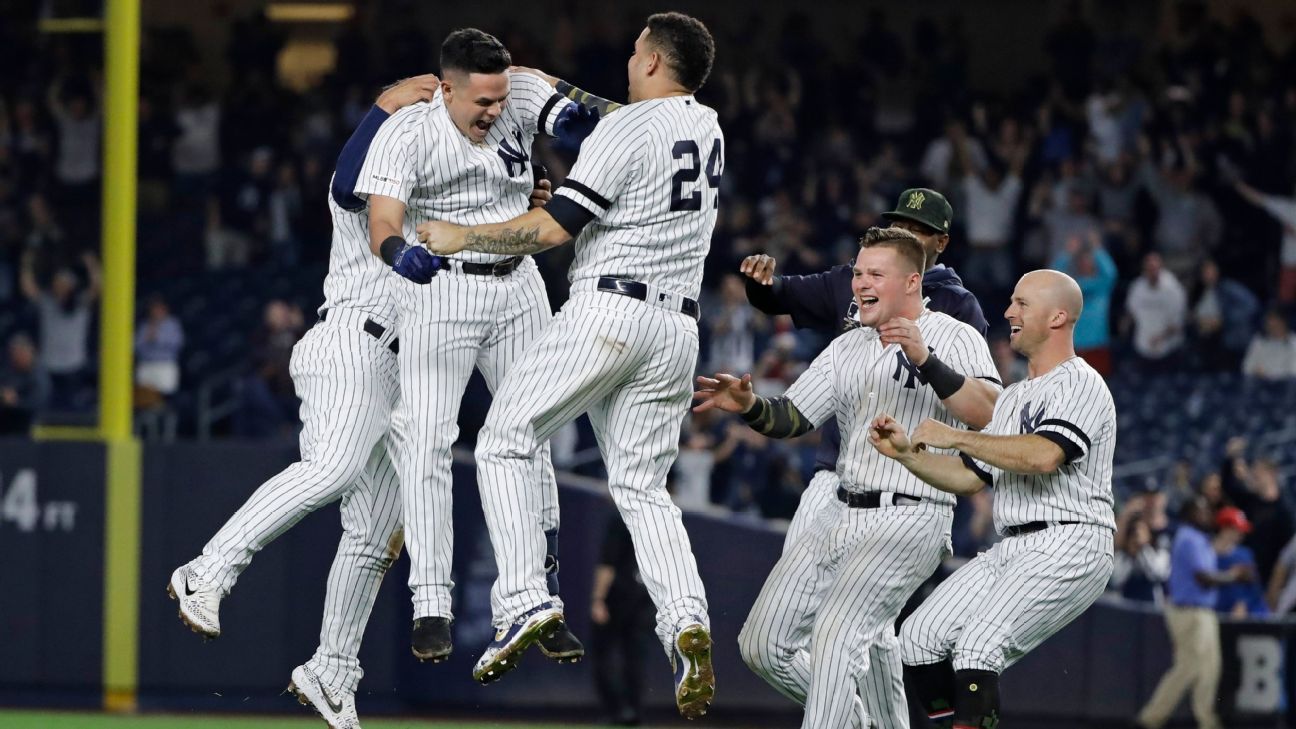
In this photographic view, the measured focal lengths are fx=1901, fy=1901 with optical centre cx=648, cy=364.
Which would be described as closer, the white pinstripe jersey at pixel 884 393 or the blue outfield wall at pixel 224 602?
the white pinstripe jersey at pixel 884 393

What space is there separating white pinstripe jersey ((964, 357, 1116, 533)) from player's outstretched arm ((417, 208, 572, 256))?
178 cm

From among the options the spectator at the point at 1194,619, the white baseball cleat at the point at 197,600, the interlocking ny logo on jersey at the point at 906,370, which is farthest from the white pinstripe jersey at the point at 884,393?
the spectator at the point at 1194,619

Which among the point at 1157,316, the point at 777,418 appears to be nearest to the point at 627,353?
the point at 777,418

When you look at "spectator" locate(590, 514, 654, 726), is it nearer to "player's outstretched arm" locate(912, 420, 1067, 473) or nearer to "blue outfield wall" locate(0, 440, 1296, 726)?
"blue outfield wall" locate(0, 440, 1296, 726)

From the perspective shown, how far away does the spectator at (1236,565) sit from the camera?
45.3 feet

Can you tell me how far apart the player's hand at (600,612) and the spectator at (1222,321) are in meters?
6.03

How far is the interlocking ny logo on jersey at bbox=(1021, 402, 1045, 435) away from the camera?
698cm

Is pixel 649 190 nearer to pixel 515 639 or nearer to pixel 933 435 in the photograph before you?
pixel 933 435

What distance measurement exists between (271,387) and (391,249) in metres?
8.79

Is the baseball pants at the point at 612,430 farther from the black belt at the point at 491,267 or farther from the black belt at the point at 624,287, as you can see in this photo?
the black belt at the point at 491,267

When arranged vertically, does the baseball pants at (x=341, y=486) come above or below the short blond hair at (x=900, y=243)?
below

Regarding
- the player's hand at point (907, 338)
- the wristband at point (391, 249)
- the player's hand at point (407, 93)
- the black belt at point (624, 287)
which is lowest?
the player's hand at point (907, 338)

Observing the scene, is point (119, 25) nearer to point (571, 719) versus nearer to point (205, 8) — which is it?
point (571, 719)

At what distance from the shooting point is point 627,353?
694 cm
